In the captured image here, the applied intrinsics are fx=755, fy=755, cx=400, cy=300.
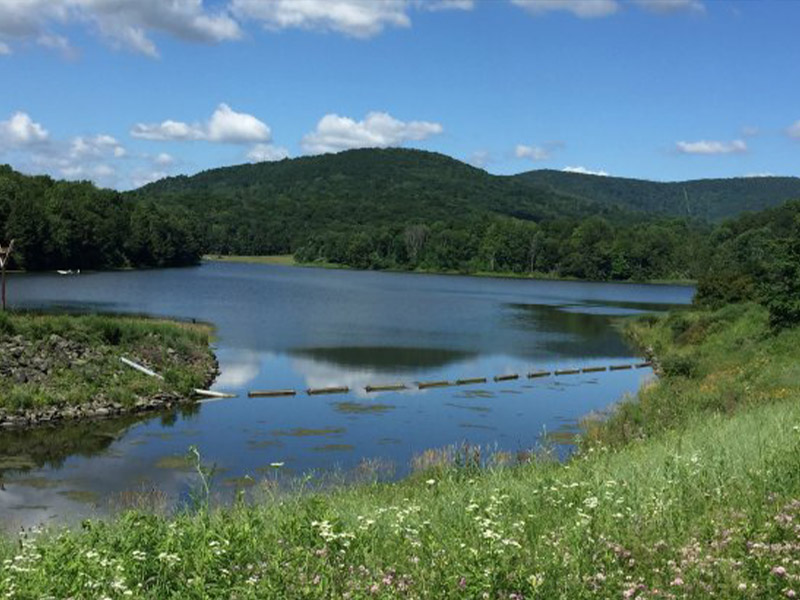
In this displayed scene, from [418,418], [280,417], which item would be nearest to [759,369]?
[418,418]

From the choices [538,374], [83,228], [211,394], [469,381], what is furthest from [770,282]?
[83,228]

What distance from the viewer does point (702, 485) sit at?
26.8ft

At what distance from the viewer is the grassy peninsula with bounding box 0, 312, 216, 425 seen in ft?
98.5

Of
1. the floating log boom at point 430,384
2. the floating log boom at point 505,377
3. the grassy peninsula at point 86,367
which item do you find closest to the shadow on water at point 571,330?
the floating log boom at point 505,377

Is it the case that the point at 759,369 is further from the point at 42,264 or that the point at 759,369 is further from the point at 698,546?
the point at 42,264

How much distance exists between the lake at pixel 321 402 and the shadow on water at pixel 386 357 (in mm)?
128

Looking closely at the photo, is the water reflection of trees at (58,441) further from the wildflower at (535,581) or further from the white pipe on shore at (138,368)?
the wildflower at (535,581)

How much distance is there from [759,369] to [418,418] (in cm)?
1374

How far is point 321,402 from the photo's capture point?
34.1 metres

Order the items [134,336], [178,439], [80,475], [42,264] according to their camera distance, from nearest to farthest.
→ [80,475] → [178,439] → [134,336] → [42,264]

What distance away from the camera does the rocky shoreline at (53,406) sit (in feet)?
94.2

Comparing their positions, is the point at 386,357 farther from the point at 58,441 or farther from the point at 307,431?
the point at 58,441

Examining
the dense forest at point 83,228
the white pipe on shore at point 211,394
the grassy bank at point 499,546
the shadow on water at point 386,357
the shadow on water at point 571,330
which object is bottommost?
the white pipe on shore at point 211,394

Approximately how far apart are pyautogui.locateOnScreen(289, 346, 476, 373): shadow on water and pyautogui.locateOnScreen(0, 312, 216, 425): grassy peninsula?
8.06m
